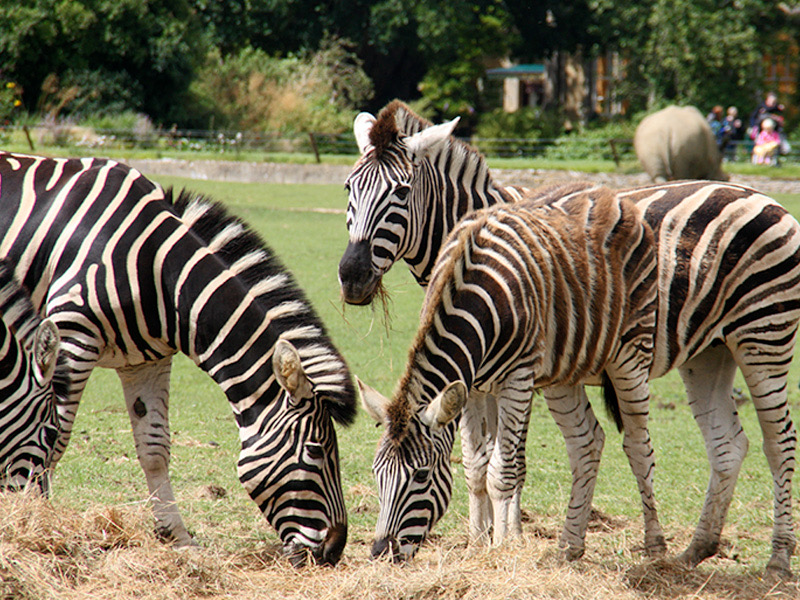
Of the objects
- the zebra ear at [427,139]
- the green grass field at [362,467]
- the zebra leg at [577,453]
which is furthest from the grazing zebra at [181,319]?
the zebra leg at [577,453]

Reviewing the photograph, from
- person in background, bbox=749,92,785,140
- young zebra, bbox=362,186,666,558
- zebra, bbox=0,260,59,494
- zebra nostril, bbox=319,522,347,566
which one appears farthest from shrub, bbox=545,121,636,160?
zebra, bbox=0,260,59,494

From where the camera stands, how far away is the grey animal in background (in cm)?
2195

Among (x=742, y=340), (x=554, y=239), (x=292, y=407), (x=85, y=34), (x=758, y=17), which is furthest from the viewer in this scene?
(x=758, y=17)

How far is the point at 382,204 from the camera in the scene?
5.02 metres

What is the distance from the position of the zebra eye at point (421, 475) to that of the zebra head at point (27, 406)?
178 centimetres

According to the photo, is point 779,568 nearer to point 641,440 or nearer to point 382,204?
point 641,440

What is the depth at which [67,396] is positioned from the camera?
450 cm

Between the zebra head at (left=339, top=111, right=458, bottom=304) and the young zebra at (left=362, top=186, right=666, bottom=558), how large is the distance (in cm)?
66

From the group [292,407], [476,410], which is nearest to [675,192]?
[476,410]

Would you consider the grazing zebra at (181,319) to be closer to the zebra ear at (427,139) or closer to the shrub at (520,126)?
the zebra ear at (427,139)

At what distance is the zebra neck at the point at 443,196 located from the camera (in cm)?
525

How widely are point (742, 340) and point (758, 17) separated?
29.5m

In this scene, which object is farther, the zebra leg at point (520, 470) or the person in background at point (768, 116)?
the person in background at point (768, 116)

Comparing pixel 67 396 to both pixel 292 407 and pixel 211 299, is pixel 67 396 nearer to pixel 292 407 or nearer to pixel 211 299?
pixel 211 299
